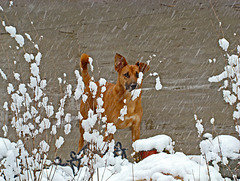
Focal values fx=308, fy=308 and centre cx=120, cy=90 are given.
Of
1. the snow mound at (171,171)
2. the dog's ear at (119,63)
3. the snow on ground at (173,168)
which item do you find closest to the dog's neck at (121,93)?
the dog's ear at (119,63)

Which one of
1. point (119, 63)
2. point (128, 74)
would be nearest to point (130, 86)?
point (128, 74)

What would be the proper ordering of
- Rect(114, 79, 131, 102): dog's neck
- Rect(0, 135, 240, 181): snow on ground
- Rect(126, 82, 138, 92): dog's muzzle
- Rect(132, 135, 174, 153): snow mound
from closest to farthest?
1. Rect(0, 135, 240, 181): snow on ground
2. Rect(132, 135, 174, 153): snow mound
3. Rect(126, 82, 138, 92): dog's muzzle
4. Rect(114, 79, 131, 102): dog's neck

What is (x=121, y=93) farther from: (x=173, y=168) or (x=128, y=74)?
(x=173, y=168)

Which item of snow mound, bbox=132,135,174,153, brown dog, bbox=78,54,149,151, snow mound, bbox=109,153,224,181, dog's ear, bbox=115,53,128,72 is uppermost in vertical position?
dog's ear, bbox=115,53,128,72

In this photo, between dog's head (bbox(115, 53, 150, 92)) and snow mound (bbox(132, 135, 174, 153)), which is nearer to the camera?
snow mound (bbox(132, 135, 174, 153))

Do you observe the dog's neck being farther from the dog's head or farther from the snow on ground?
the snow on ground

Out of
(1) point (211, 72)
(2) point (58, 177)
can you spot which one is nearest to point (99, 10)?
(1) point (211, 72)

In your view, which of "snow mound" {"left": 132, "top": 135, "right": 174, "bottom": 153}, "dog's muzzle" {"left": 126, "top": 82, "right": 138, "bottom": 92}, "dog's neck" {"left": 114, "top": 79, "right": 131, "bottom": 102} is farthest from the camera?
"dog's neck" {"left": 114, "top": 79, "right": 131, "bottom": 102}

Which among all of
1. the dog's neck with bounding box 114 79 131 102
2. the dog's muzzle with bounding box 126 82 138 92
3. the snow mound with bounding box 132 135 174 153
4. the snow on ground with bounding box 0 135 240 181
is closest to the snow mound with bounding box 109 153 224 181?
the snow on ground with bounding box 0 135 240 181

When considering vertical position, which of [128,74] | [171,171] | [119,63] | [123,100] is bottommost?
[171,171]

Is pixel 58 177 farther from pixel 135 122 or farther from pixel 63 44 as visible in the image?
pixel 63 44

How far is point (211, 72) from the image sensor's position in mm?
4125

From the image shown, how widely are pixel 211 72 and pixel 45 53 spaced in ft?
7.53

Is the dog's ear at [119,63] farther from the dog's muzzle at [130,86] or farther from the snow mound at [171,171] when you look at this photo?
the snow mound at [171,171]
